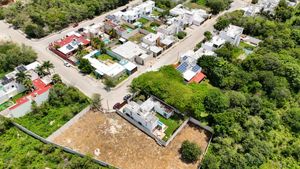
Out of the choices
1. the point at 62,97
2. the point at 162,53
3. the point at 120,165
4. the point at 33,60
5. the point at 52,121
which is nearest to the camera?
the point at 120,165

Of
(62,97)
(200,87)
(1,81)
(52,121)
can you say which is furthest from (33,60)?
(200,87)

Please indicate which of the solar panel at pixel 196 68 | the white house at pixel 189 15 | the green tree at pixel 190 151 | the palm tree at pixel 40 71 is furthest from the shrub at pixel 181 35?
the green tree at pixel 190 151

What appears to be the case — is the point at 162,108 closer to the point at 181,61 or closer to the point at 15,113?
the point at 181,61

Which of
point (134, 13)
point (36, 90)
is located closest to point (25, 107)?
point (36, 90)

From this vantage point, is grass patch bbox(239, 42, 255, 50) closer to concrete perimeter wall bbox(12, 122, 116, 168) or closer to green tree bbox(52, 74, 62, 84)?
green tree bbox(52, 74, 62, 84)

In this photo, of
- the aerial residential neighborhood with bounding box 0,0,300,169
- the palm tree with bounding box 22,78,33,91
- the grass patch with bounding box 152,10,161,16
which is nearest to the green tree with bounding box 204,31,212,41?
the aerial residential neighborhood with bounding box 0,0,300,169

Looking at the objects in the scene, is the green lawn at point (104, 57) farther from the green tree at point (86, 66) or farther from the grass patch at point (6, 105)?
the grass patch at point (6, 105)
